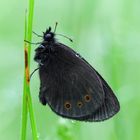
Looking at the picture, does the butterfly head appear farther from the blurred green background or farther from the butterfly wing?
the blurred green background

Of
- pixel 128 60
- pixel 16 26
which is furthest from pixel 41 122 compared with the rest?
pixel 16 26

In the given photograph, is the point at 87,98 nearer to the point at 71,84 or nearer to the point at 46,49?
the point at 71,84

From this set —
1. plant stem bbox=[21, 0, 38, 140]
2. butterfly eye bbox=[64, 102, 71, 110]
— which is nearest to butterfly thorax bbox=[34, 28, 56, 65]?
butterfly eye bbox=[64, 102, 71, 110]

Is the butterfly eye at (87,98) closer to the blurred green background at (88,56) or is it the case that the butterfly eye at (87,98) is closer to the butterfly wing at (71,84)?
the butterfly wing at (71,84)

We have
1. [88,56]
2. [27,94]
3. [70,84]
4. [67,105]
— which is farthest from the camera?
[88,56]

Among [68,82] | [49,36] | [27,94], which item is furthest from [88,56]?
[27,94]

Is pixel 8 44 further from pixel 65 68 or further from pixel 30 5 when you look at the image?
pixel 30 5
